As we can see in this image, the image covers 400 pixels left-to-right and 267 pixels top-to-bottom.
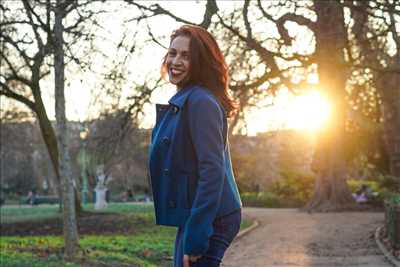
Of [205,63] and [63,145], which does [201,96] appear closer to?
[205,63]

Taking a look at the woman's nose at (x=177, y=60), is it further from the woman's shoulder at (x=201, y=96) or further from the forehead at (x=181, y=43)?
the woman's shoulder at (x=201, y=96)

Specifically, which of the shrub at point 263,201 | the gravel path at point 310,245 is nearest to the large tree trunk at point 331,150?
the gravel path at point 310,245

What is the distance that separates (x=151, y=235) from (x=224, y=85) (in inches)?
538

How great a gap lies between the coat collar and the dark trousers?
52 centimetres

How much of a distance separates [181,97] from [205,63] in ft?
0.66

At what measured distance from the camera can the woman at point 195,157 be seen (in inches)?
111

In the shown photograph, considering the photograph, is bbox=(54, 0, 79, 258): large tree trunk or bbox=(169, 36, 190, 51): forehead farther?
bbox=(54, 0, 79, 258): large tree trunk

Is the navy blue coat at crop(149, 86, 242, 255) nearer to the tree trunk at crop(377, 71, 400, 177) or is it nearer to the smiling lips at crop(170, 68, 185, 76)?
the smiling lips at crop(170, 68, 185, 76)

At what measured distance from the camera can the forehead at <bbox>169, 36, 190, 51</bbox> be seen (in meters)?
3.06

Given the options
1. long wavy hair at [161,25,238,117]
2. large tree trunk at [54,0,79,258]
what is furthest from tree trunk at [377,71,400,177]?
long wavy hair at [161,25,238,117]

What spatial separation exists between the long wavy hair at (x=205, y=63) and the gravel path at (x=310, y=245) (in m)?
7.63

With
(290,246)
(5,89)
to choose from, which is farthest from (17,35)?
(290,246)

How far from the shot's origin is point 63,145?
11.2 m

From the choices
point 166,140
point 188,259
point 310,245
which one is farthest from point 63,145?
point 188,259
